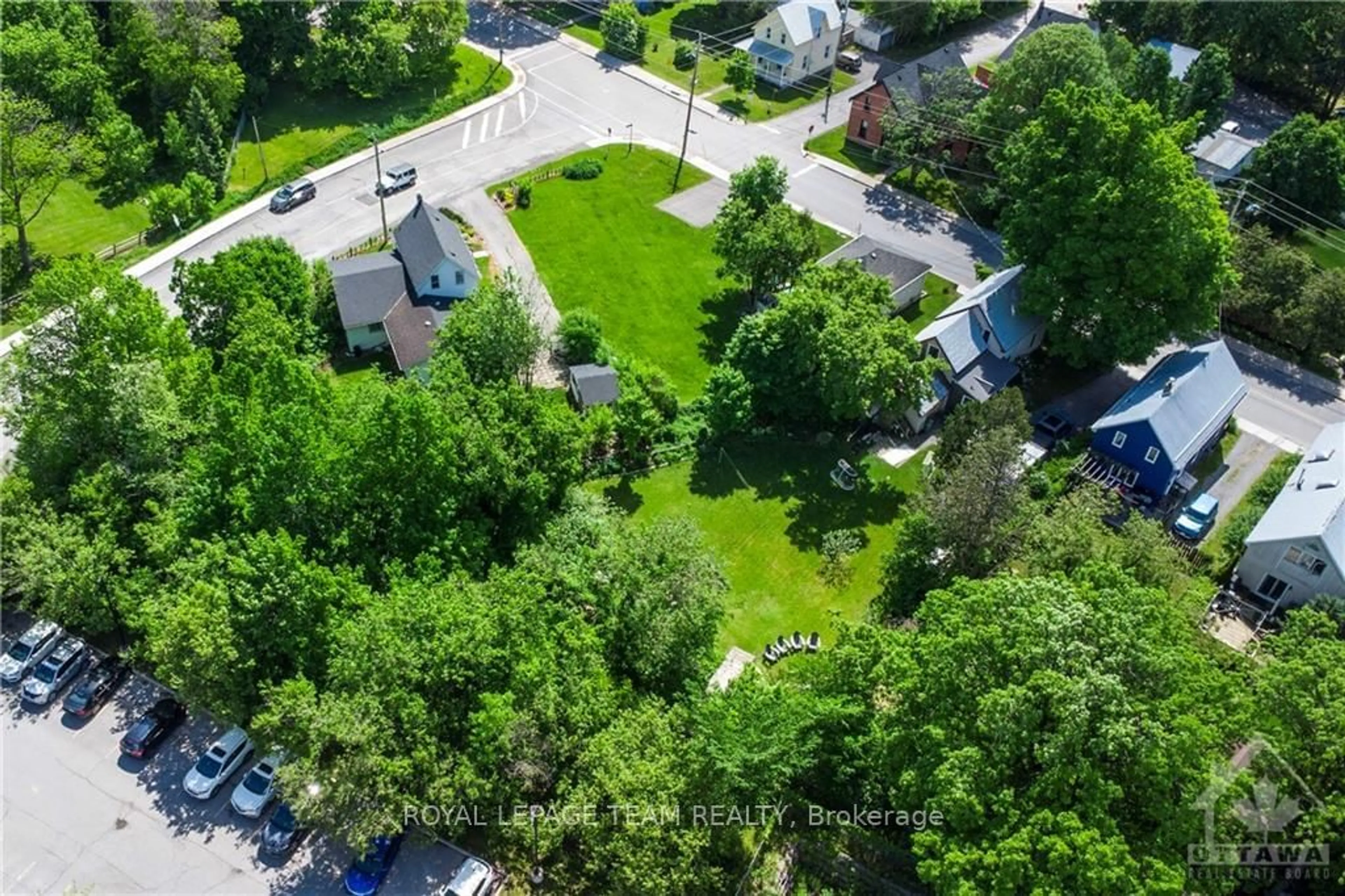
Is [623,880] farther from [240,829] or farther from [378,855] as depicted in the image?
[240,829]

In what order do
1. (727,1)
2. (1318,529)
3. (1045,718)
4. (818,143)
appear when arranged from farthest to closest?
(727,1), (818,143), (1318,529), (1045,718)

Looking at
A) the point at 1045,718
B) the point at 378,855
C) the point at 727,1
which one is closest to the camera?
the point at 1045,718

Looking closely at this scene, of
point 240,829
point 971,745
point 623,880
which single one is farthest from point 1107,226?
point 240,829

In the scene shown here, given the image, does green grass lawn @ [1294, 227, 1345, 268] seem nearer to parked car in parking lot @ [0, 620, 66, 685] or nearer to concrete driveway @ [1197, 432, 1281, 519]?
concrete driveway @ [1197, 432, 1281, 519]

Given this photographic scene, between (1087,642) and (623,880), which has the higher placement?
(1087,642)

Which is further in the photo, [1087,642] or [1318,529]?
[1318,529]

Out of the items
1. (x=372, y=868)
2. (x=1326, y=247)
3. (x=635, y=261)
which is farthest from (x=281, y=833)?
(x=1326, y=247)

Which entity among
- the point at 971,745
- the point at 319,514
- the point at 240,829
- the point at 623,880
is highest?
the point at 971,745
